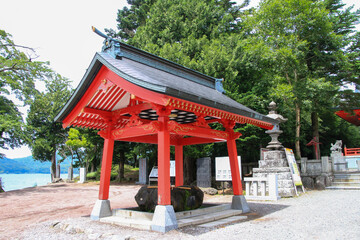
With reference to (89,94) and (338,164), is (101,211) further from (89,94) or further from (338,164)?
(338,164)

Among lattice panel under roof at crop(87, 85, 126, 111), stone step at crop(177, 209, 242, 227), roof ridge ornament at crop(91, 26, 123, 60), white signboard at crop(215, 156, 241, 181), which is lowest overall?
stone step at crop(177, 209, 242, 227)

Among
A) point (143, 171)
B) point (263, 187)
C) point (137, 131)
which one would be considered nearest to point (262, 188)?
point (263, 187)

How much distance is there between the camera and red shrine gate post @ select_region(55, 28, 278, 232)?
5418 mm

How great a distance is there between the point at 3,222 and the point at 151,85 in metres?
6.55

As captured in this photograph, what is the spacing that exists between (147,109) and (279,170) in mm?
7534

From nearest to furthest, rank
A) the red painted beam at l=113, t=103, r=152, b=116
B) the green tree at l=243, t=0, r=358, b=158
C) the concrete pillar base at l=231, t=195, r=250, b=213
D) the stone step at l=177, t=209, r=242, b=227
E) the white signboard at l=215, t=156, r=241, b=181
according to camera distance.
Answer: the stone step at l=177, t=209, r=242, b=227, the red painted beam at l=113, t=103, r=152, b=116, the concrete pillar base at l=231, t=195, r=250, b=213, the white signboard at l=215, t=156, r=241, b=181, the green tree at l=243, t=0, r=358, b=158

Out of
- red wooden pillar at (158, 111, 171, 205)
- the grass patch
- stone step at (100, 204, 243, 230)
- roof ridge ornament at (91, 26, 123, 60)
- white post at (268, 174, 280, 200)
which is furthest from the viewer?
the grass patch

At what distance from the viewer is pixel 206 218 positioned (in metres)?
6.45

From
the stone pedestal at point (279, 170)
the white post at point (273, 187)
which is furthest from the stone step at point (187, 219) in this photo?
the stone pedestal at point (279, 170)

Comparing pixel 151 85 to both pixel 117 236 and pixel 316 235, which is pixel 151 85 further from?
pixel 316 235

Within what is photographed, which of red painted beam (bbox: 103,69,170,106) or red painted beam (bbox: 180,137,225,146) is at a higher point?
red painted beam (bbox: 103,69,170,106)

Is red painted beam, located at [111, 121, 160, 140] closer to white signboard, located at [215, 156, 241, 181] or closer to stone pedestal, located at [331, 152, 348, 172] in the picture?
white signboard, located at [215, 156, 241, 181]

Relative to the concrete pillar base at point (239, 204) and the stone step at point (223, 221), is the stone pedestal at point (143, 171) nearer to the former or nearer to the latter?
the concrete pillar base at point (239, 204)

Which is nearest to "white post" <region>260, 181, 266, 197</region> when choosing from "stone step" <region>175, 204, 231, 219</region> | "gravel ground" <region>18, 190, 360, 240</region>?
"gravel ground" <region>18, 190, 360, 240</region>
